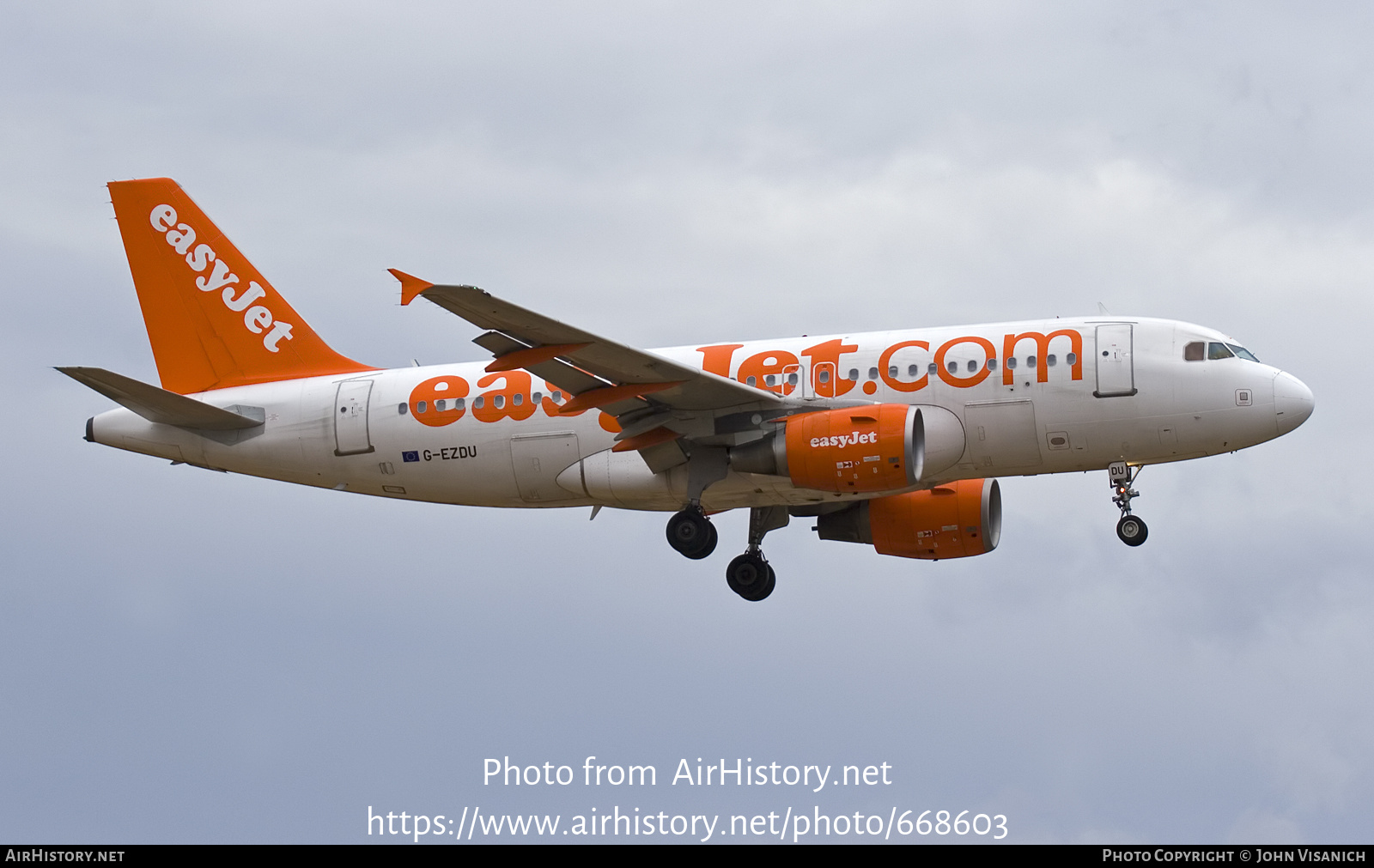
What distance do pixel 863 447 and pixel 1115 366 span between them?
5.29m

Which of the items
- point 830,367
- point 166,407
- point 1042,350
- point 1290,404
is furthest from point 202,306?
point 1290,404

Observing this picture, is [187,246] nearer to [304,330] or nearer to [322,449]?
[304,330]

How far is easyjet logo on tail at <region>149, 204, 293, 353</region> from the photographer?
4138cm

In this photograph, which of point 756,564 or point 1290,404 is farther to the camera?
point 756,564

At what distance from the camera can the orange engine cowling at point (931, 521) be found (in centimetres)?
4038

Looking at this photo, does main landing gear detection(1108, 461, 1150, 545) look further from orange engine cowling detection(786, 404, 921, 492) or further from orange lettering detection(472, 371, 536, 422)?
orange lettering detection(472, 371, 536, 422)

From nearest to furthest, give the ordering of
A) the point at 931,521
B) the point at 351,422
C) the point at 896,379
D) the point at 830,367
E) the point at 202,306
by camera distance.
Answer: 1. the point at 896,379
2. the point at 830,367
3. the point at 351,422
4. the point at 931,521
5. the point at 202,306

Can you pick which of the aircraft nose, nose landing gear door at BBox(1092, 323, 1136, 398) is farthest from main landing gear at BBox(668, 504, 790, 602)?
the aircraft nose

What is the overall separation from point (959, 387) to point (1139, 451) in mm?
3674

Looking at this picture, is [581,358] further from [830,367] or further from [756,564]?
[756,564]

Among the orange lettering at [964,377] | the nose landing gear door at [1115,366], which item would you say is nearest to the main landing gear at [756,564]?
the orange lettering at [964,377]

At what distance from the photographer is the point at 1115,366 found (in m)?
35.2

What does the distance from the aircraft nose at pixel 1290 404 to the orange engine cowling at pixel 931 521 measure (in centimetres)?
735

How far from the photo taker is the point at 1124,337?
35.5m
